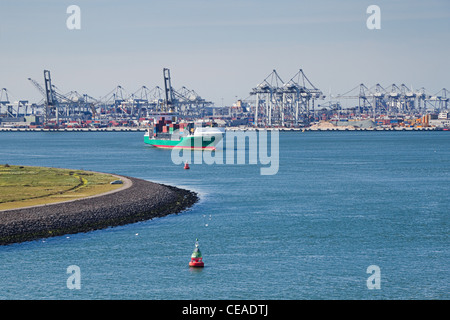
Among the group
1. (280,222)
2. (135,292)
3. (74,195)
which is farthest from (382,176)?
(135,292)

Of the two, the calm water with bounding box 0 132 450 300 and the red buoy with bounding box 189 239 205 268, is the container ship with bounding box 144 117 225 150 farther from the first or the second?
the red buoy with bounding box 189 239 205 268

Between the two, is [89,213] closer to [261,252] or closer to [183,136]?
[261,252]

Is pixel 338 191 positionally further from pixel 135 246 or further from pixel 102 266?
pixel 102 266

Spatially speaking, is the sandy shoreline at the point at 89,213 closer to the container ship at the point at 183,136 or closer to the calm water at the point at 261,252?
the calm water at the point at 261,252

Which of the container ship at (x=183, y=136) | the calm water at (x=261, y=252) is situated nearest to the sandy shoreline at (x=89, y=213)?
the calm water at (x=261, y=252)

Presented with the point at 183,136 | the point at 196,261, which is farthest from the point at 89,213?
the point at 183,136

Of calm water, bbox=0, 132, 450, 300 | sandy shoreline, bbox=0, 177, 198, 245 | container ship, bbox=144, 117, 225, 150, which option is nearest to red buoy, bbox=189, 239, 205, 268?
calm water, bbox=0, 132, 450, 300

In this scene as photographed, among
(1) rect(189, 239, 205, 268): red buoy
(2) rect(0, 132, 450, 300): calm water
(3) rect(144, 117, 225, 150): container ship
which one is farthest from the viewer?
(3) rect(144, 117, 225, 150): container ship
